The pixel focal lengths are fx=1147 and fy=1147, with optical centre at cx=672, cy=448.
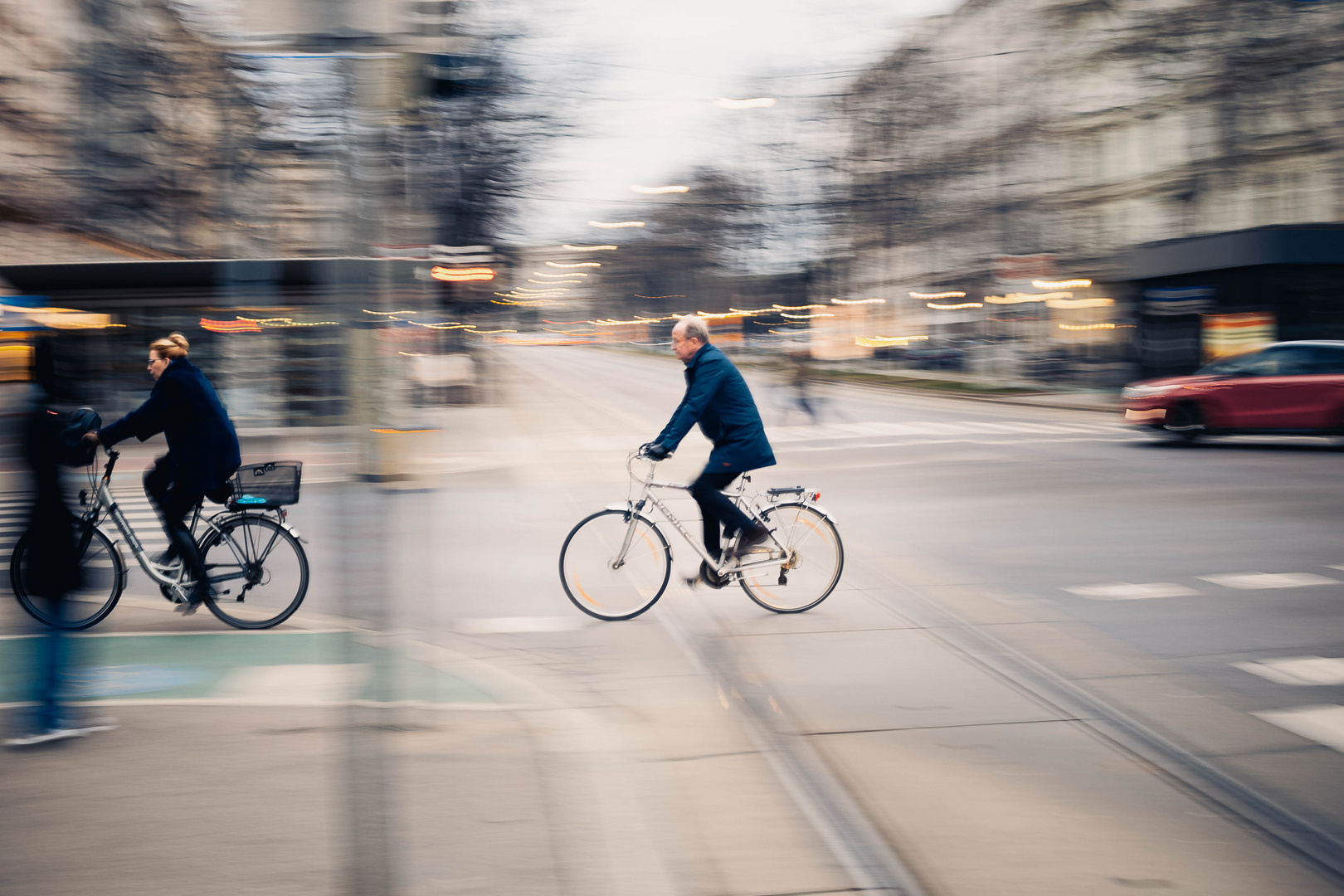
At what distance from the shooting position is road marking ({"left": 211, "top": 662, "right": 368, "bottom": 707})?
208 inches

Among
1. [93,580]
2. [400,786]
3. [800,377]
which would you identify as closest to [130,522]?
[93,580]

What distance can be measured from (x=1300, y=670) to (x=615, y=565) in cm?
375

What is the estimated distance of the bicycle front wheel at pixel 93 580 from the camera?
19.9 feet

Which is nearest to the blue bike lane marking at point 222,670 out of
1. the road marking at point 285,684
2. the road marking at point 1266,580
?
the road marking at point 285,684

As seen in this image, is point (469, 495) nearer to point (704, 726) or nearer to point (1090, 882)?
point (704, 726)

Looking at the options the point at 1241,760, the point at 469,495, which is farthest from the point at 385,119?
the point at 469,495

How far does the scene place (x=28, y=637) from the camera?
6.53 metres

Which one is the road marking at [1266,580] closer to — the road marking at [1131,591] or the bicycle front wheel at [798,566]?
the road marking at [1131,591]

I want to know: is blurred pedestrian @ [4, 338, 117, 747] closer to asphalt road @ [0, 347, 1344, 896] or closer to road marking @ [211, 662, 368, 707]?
asphalt road @ [0, 347, 1344, 896]

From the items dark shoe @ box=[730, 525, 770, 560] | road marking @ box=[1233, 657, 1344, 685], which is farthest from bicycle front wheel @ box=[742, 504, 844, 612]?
road marking @ box=[1233, 657, 1344, 685]

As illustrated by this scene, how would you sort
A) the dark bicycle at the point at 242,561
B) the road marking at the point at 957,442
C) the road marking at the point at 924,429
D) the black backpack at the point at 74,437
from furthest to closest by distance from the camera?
1. the road marking at the point at 924,429
2. the road marking at the point at 957,442
3. the dark bicycle at the point at 242,561
4. the black backpack at the point at 74,437

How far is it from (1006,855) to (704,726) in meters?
1.61

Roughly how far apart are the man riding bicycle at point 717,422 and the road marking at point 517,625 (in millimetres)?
1083

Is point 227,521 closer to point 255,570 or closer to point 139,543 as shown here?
point 255,570
